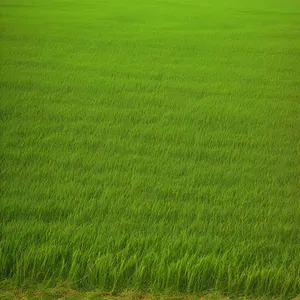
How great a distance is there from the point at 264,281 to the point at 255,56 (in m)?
1.78

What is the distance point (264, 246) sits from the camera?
6.11ft

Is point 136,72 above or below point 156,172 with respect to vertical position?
above

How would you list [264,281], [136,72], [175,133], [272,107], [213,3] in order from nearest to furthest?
[264,281] → [175,133] → [272,107] → [136,72] → [213,3]

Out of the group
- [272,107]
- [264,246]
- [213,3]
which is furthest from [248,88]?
[264,246]

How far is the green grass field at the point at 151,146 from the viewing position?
1778mm

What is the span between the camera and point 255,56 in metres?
3.23

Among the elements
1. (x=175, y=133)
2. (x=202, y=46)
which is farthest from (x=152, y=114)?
(x=202, y=46)

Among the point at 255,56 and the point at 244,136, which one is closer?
the point at 244,136

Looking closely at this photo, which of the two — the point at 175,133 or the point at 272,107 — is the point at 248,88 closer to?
the point at 272,107

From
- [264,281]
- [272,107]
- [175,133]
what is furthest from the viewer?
[272,107]

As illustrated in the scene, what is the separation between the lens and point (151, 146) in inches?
93.1

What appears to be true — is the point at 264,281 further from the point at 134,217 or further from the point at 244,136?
the point at 244,136

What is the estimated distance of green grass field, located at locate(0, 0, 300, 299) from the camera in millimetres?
1778

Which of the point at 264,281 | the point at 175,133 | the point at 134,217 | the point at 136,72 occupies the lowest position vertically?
the point at 264,281
